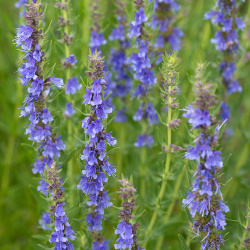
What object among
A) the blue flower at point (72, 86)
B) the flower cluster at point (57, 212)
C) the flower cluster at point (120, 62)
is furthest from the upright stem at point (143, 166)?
the flower cluster at point (57, 212)

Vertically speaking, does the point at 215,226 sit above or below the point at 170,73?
below

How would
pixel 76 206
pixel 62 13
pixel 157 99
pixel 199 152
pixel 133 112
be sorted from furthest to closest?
pixel 133 112 → pixel 157 99 → pixel 62 13 → pixel 76 206 → pixel 199 152

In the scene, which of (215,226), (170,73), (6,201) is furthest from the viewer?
(6,201)

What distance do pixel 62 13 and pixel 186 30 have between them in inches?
141

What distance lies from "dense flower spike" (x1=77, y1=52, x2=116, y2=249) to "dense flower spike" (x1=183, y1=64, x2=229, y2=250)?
26.4 inches

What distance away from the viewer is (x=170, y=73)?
3.44 metres

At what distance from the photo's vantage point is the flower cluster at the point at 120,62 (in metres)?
4.97

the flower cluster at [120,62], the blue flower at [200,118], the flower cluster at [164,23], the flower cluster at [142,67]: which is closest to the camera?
the blue flower at [200,118]

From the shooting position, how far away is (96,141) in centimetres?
320

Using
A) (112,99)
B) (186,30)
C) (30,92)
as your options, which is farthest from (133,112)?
(186,30)

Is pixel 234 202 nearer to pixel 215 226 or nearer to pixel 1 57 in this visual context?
pixel 215 226

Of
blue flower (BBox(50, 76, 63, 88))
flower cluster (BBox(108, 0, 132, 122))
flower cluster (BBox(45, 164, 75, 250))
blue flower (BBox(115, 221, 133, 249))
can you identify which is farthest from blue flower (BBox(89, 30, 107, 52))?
blue flower (BBox(115, 221, 133, 249))

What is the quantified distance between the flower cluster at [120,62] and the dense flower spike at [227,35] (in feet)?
3.43

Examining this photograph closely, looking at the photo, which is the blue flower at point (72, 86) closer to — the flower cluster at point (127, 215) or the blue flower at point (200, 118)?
the flower cluster at point (127, 215)
